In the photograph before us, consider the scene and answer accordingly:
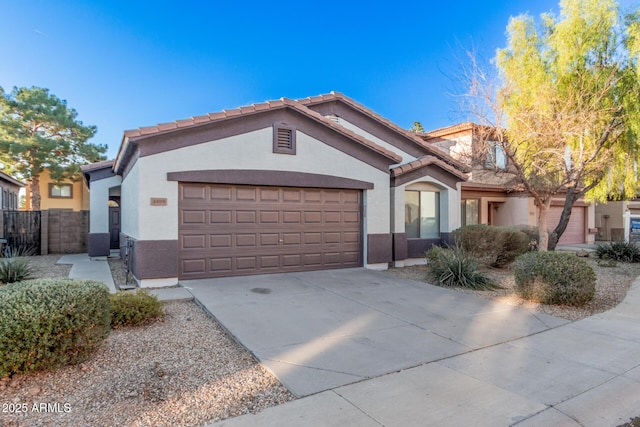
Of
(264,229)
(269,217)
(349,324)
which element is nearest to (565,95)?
(269,217)

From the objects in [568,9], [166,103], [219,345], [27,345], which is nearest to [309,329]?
[219,345]

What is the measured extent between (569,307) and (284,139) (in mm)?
7731

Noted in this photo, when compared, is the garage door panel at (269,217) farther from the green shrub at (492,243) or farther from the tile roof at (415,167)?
the green shrub at (492,243)

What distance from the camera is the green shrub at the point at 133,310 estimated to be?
5.87 m

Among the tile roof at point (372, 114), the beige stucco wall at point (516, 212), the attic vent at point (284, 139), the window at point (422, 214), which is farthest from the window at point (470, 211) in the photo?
the attic vent at point (284, 139)

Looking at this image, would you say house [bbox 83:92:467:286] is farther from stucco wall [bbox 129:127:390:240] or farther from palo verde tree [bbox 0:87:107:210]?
palo verde tree [bbox 0:87:107:210]

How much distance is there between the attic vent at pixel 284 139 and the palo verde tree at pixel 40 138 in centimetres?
2158

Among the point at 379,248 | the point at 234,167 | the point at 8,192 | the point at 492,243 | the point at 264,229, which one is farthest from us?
the point at 8,192

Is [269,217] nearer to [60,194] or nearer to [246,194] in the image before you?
[246,194]

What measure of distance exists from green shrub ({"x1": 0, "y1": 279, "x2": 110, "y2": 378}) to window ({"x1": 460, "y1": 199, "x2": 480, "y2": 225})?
17689 mm

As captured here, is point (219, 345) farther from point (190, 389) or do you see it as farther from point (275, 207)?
point (275, 207)

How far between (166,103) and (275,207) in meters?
16.7

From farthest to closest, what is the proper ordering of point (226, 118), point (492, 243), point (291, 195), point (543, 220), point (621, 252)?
point (621, 252)
point (543, 220)
point (492, 243)
point (291, 195)
point (226, 118)

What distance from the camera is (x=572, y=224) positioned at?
22875mm
